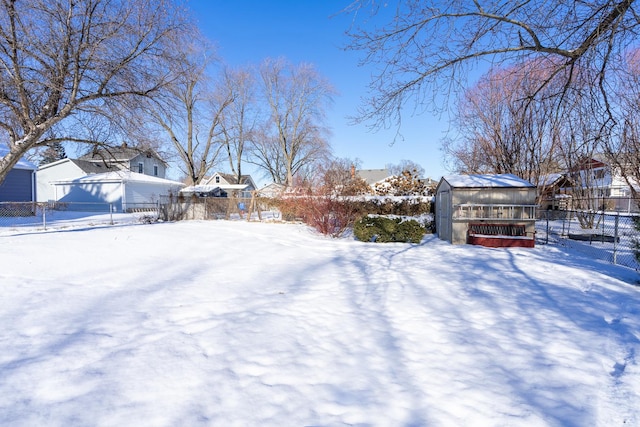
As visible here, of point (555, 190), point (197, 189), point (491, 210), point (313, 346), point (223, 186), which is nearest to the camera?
point (313, 346)

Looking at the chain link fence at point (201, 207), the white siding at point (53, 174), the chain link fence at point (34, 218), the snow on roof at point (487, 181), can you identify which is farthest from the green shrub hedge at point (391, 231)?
the white siding at point (53, 174)

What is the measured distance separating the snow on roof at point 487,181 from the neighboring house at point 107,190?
851 inches

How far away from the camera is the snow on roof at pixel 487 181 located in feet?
34.4

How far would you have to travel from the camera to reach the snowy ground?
2.22m

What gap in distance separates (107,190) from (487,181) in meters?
27.2

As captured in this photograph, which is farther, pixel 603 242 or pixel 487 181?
pixel 487 181

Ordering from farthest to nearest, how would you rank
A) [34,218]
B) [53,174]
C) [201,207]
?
1. [53,174]
2. [201,207]
3. [34,218]

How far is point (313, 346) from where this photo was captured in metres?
3.16

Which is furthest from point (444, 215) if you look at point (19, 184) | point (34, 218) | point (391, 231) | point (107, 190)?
point (107, 190)

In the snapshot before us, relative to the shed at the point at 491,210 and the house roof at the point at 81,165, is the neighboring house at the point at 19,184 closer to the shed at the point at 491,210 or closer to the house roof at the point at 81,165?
the house roof at the point at 81,165

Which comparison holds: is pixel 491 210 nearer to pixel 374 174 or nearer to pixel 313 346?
pixel 313 346

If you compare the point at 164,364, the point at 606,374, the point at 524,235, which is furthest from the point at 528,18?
the point at 524,235

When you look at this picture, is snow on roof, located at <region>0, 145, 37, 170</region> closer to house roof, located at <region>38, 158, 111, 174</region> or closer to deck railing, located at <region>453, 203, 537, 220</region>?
house roof, located at <region>38, 158, 111, 174</region>

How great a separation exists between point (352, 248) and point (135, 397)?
24.3 ft
